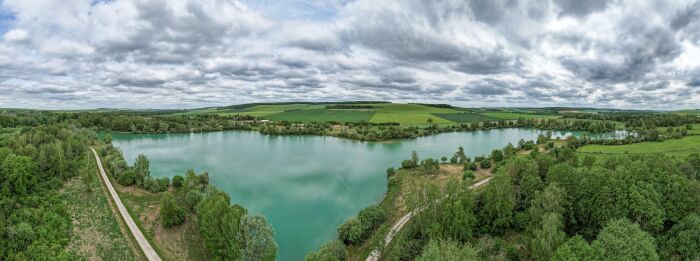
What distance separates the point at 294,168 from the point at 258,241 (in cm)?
3775

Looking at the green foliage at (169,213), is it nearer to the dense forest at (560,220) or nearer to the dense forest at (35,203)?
the dense forest at (35,203)

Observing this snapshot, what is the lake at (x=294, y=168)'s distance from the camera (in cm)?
3566

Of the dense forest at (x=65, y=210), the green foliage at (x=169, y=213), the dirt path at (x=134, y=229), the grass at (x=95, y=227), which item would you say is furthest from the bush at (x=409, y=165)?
the grass at (x=95, y=227)

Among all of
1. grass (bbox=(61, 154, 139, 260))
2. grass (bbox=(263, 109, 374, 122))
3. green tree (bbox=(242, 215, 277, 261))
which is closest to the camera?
green tree (bbox=(242, 215, 277, 261))

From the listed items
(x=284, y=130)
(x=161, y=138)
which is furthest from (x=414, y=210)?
(x=161, y=138)

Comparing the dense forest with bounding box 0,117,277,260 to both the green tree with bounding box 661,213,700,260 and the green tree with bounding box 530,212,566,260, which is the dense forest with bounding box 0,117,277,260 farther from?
the green tree with bounding box 661,213,700,260

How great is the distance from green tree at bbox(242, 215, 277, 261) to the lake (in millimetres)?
5649

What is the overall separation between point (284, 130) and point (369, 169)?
59.7 meters

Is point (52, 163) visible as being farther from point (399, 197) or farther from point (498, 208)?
point (498, 208)

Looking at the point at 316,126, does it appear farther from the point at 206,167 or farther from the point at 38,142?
the point at 38,142

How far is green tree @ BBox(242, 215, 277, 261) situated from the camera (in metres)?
22.8

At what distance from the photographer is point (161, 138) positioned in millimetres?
104562

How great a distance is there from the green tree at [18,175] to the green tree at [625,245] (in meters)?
54.8

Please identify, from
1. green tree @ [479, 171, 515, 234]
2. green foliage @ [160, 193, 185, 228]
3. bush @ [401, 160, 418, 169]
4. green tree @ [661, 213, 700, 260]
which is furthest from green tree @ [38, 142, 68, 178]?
green tree @ [661, 213, 700, 260]
